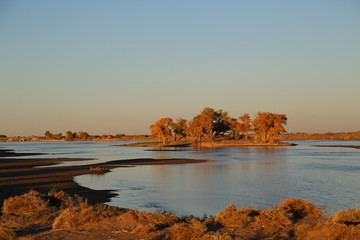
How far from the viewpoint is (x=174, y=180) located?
1379 inches

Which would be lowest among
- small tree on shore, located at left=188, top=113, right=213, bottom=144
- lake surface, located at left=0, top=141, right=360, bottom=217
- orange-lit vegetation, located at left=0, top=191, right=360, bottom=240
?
lake surface, located at left=0, top=141, right=360, bottom=217

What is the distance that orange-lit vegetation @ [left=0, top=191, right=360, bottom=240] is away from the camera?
38.9 feet

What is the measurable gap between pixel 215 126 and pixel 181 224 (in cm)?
13561

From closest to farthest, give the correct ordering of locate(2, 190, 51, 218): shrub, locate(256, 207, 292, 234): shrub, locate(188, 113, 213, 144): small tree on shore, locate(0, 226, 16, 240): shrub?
locate(0, 226, 16, 240): shrub → locate(256, 207, 292, 234): shrub → locate(2, 190, 51, 218): shrub → locate(188, 113, 213, 144): small tree on shore

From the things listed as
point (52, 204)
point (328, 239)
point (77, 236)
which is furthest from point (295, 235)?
point (52, 204)

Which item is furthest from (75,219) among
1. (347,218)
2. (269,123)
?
(269,123)

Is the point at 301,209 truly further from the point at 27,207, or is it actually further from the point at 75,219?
the point at 27,207

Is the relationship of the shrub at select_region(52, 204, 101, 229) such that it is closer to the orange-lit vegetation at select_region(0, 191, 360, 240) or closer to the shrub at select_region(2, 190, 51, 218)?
the orange-lit vegetation at select_region(0, 191, 360, 240)

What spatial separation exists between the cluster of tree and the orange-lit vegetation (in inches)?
4896

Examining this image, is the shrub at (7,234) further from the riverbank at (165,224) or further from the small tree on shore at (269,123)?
the small tree on shore at (269,123)

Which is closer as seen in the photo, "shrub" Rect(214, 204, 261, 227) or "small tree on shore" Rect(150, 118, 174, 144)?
"shrub" Rect(214, 204, 261, 227)

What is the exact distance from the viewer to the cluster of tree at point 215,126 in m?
142

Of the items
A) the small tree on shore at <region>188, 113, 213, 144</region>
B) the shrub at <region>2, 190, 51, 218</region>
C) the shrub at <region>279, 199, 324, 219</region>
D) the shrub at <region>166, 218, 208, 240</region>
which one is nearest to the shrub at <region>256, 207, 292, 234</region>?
the shrub at <region>279, 199, 324, 219</region>

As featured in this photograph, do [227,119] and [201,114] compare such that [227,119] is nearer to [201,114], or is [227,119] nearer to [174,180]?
[201,114]
